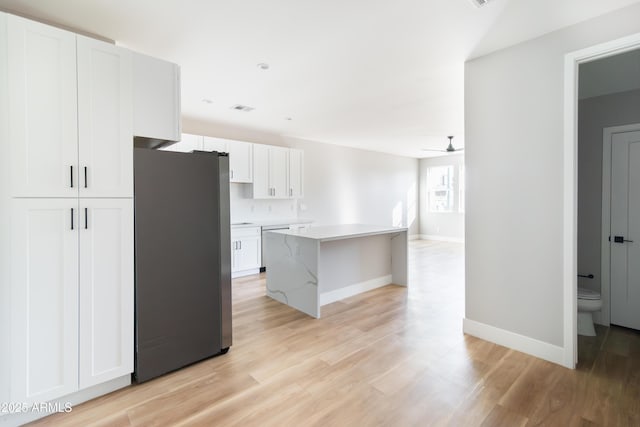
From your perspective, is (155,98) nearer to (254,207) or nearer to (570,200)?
(570,200)

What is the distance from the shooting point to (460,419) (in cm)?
179

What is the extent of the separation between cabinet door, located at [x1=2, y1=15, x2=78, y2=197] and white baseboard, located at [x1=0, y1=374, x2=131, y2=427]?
126cm

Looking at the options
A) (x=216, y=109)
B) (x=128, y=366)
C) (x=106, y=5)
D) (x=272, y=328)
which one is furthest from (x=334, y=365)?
(x=216, y=109)

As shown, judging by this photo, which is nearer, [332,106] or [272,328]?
[272,328]

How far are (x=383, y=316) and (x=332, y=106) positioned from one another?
2939 mm

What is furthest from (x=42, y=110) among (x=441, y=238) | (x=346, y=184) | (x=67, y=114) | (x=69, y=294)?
(x=441, y=238)

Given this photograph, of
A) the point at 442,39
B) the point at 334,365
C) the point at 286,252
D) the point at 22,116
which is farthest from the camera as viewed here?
the point at 286,252

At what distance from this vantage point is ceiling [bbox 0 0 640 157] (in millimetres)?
2150

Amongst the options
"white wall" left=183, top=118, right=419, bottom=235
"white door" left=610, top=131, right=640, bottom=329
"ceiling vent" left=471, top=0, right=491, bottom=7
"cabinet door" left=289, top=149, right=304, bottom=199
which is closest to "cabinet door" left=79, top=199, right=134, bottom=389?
"ceiling vent" left=471, top=0, right=491, bottom=7

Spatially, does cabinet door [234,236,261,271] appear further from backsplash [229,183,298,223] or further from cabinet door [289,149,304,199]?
cabinet door [289,149,304,199]

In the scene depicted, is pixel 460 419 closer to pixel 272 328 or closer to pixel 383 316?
pixel 383 316

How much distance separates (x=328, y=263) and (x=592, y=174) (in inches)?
119

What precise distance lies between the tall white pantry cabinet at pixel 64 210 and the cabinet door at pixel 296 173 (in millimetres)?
4204

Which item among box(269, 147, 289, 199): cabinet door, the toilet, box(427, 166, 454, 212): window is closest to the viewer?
the toilet
